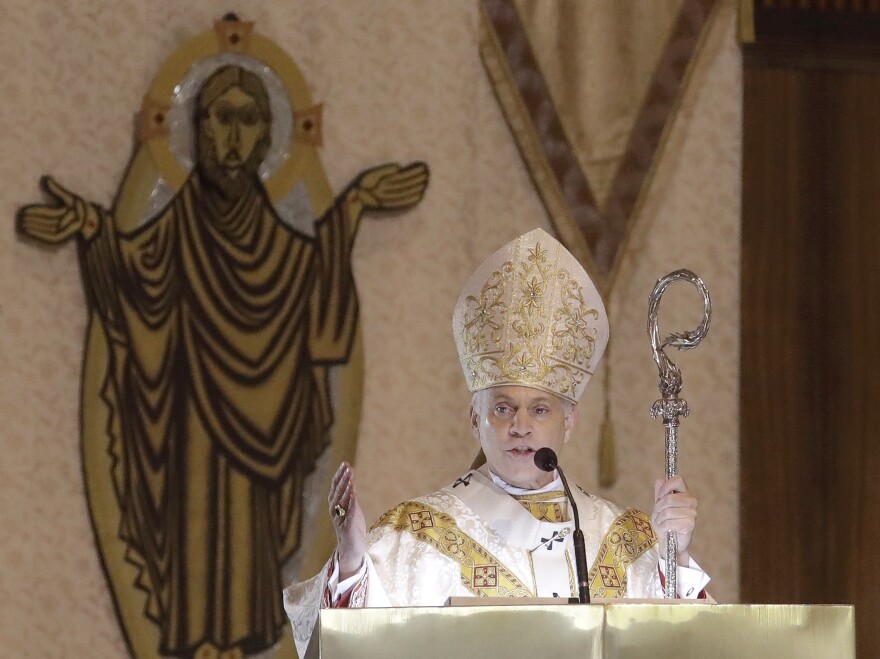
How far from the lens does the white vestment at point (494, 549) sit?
3.92 metres

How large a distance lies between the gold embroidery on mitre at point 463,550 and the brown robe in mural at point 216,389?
1811 millimetres

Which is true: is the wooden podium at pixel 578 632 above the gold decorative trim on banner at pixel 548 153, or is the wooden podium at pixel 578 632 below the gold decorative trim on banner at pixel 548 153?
below

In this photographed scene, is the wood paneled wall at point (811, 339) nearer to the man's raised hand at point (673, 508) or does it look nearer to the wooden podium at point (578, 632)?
the man's raised hand at point (673, 508)

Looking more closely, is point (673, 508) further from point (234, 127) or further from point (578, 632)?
point (234, 127)

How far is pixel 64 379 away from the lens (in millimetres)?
5645

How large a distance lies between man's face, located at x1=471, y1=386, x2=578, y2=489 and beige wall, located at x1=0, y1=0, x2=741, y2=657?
6.10ft

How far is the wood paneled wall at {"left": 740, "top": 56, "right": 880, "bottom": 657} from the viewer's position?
6098 millimetres

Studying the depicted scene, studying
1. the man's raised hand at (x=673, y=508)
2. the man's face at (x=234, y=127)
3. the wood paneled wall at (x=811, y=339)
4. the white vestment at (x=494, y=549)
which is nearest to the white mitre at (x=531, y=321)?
the white vestment at (x=494, y=549)

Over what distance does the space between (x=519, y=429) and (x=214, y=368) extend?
208cm

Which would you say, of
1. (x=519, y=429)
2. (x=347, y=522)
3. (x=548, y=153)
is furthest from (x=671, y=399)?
(x=548, y=153)

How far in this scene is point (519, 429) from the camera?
3.95 metres

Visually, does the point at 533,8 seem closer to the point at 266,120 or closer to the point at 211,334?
the point at 266,120

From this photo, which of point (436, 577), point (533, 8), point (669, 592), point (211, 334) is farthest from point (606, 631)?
point (533, 8)

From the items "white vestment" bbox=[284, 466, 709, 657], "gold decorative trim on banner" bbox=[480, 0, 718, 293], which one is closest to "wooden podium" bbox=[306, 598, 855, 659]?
"white vestment" bbox=[284, 466, 709, 657]
